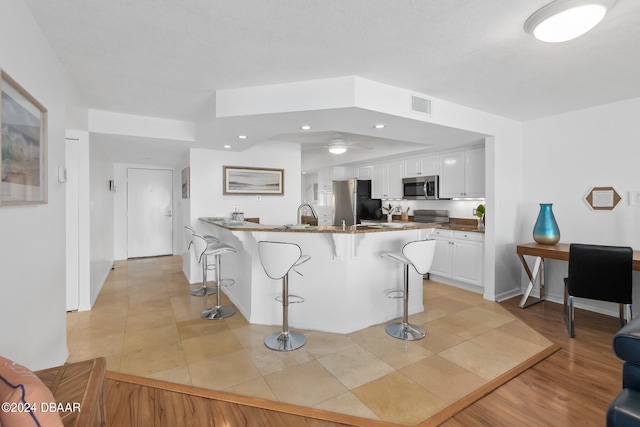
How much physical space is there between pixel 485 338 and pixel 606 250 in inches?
51.9

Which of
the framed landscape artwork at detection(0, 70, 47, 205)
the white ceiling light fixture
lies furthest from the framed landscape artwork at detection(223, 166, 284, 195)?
the framed landscape artwork at detection(0, 70, 47, 205)

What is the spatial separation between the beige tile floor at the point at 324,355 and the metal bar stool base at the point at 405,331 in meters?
0.07

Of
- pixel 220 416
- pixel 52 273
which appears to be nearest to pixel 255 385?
pixel 220 416

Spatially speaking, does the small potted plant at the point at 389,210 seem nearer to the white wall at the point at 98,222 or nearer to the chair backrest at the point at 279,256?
the chair backrest at the point at 279,256

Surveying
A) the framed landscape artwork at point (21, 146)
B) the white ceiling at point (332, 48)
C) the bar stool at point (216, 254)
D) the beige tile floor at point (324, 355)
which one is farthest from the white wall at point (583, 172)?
the framed landscape artwork at point (21, 146)

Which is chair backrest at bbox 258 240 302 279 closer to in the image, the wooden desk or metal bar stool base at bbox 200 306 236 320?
metal bar stool base at bbox 200 306 236 320

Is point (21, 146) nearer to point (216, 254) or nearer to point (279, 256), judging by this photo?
point (279, 256)

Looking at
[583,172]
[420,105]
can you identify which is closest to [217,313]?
[420,105]

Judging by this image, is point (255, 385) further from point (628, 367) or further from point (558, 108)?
point (558, 108)

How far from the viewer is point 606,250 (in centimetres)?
268

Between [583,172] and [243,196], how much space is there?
4632mm

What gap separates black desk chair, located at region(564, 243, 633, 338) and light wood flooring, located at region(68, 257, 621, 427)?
1.44 ft

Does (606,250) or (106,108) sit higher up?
(106,108)

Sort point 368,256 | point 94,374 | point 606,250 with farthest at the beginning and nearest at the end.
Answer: point 368,256
point 606,250
point 94,374
